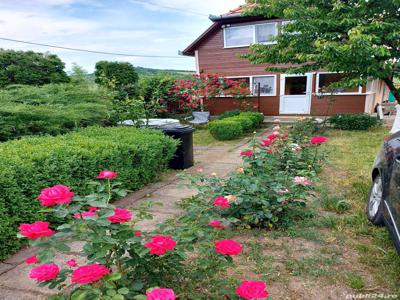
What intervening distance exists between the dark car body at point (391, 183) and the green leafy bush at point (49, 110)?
434 cm

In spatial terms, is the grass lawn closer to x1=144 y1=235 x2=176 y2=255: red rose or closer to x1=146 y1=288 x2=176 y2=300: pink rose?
x1=144 y1=235 x2=176 y2=255: red rose

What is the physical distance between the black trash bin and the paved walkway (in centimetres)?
22

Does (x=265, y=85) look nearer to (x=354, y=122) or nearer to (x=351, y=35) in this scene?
(x=354, y=122)

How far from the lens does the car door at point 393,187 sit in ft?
6.89

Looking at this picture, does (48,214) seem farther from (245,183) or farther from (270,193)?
(270,193)

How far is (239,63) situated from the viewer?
12.9 m

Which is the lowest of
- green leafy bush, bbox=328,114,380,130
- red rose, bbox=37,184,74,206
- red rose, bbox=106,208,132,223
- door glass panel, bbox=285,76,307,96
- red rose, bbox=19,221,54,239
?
green leafy bush, bbox=328,114,380,130

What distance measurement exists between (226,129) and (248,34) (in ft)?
19.8

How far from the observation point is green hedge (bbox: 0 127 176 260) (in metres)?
2.51

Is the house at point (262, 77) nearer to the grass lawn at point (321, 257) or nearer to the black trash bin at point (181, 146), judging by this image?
the black trash bin at point (181, 146)

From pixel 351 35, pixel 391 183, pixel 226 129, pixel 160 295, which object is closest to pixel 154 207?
pixel 391 183

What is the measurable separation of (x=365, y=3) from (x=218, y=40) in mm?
9087

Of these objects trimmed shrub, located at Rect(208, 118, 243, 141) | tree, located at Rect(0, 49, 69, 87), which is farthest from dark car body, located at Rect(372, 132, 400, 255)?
tree, located at Rect(0, 49, 69, 87)

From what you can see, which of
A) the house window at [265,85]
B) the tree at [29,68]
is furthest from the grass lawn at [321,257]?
the house window at [265,85]
